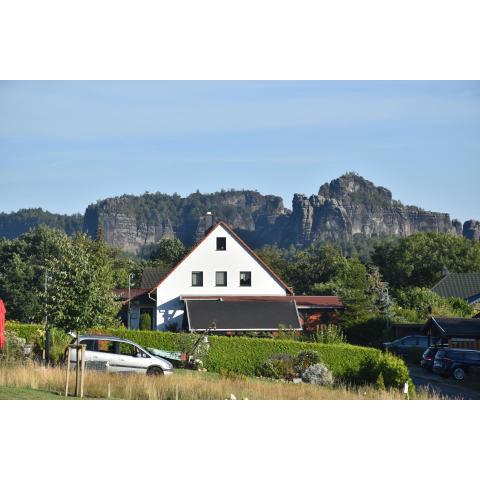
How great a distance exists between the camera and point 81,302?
1019 inches

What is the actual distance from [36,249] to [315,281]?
1330 inches

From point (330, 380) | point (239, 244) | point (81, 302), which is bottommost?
point (330, 380)

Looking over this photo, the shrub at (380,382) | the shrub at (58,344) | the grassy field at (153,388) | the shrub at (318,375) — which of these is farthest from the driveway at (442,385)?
the shrub at (58,344)

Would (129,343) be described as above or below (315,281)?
below

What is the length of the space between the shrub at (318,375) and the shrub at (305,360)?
463 mm

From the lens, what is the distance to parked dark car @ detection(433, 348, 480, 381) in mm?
34500

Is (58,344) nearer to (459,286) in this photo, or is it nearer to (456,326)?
(456,326)

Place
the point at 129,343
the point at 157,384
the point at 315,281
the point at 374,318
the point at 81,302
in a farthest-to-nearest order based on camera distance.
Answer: the point at 315,281
the point at 374,318
the point at 129,343
the point at 81,302
the point at 157,384

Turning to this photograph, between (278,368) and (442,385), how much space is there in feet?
20.1

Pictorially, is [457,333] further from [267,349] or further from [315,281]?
[315,281]

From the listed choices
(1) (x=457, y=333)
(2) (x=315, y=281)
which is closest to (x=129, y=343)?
(1) (x=457, y=333)

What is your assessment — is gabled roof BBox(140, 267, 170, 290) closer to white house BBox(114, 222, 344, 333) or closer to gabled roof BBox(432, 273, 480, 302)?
white house BBox(114, 222, 344, 333)

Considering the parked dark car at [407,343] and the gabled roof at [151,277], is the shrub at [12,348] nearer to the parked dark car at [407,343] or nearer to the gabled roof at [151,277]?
the parked dark car at [407,343]

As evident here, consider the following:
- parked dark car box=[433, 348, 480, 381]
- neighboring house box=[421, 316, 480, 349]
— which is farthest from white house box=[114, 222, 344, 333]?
parked dark car box=[433, 348, 480, 381]
